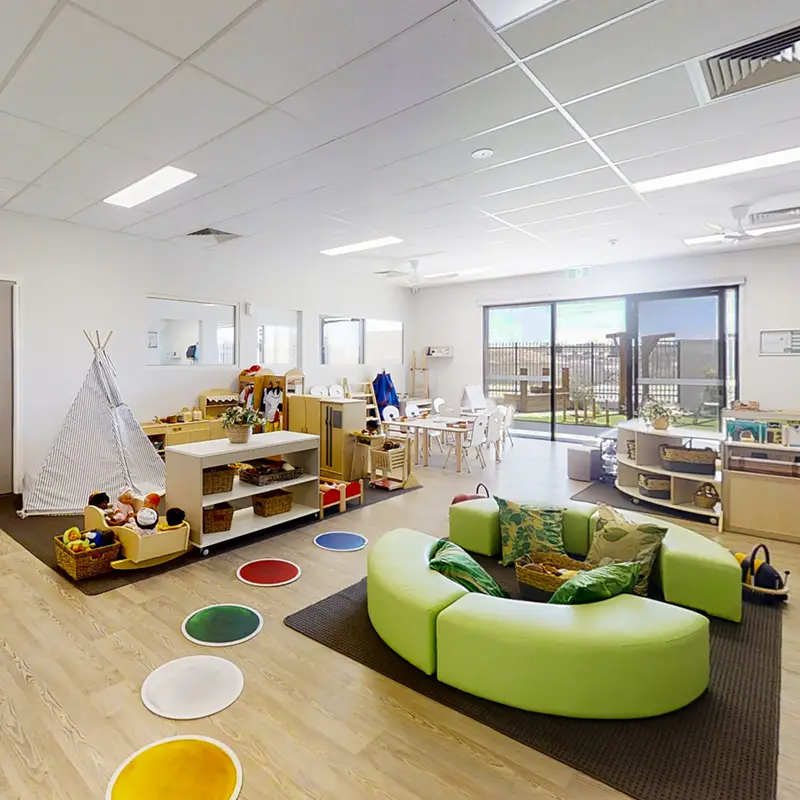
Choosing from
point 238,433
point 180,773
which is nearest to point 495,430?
point 238,433

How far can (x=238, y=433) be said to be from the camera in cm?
404

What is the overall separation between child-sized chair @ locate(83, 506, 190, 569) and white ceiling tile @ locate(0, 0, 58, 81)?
2.85m

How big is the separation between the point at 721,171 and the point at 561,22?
105 inches

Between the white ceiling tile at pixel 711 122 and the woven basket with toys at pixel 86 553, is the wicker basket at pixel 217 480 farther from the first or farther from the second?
the white ceiling tile at pixel 711 122

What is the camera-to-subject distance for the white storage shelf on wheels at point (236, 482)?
3.77 metres

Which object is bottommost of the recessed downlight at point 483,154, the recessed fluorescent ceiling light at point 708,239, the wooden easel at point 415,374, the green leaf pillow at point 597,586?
the green leaf pillow at point 597,586

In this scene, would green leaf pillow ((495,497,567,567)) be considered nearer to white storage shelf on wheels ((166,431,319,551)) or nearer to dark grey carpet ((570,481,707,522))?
dark grey carpet ((570,481,707,522))

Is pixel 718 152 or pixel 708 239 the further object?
pixel 708 239

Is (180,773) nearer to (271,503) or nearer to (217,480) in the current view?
(217,480)

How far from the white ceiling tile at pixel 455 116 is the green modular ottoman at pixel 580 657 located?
2.75 meters

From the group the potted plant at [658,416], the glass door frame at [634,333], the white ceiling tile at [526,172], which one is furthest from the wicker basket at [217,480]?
the glass door frame at [634,333]

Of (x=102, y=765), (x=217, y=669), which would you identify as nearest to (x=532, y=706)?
(x=217, y=669)

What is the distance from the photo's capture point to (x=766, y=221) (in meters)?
4.80

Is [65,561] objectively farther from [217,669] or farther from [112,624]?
[217,669]
